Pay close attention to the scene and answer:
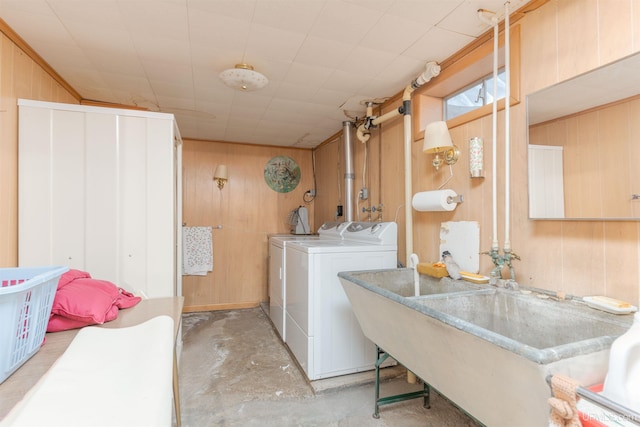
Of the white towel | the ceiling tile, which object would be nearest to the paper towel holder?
the ceiling tile

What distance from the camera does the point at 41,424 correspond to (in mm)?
575

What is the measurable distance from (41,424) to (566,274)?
180 cm

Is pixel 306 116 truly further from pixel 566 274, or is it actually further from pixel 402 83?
pixel 566 274

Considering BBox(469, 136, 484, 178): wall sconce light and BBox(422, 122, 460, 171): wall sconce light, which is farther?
BBox(422, 122, 460, 171): wall sconce light

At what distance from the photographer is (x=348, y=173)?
10.2 ft

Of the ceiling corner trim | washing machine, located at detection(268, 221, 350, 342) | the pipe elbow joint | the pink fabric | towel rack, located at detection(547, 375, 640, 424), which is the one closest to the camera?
towel rack, located at detection(547, 375, 640, 424)

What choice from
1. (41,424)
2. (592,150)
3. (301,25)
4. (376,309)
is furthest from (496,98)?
(41,424)

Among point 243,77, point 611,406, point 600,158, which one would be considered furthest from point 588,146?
point 243,77

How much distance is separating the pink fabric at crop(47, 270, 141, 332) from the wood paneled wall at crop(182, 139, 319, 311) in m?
2.74

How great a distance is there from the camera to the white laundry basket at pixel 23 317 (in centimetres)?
76

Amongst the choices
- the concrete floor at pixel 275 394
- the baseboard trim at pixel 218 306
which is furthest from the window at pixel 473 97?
the baseboard trim at pixel 218 306

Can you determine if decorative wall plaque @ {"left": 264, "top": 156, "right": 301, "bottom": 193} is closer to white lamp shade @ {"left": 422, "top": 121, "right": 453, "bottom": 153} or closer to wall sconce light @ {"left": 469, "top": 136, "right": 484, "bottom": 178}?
white lamp shade @ {"left": 422, "top": 121, "right": 453, "bottom": 153}

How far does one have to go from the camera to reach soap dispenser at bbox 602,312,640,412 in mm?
715

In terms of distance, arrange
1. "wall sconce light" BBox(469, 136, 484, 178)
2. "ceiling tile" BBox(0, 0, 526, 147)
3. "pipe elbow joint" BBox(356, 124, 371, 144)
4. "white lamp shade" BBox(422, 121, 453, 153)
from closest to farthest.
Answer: "ceiling tile" BBox(0, 0, 526, 147), "wall sconce light" BBox(469, 136, 484, 178), "white lamp shade" BBox(422, 121, 453, 153), "pipe elbow joint" BBox(356, 124, 371, 144)
